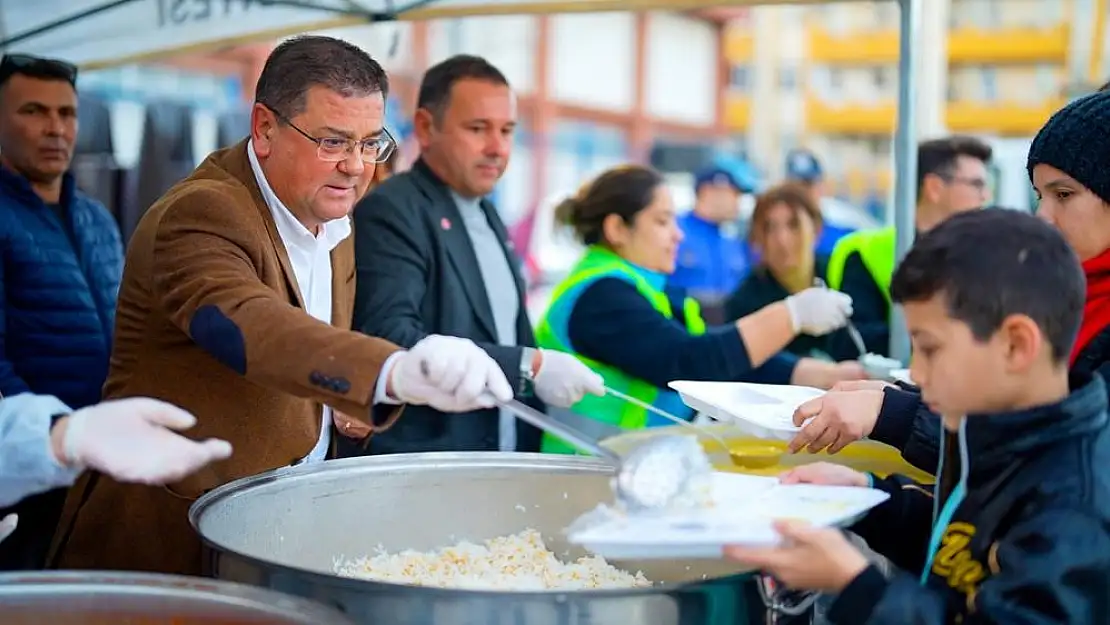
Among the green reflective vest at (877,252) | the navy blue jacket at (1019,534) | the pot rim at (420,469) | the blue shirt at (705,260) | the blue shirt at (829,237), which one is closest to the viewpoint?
the navy blue jacket at (1019,534)

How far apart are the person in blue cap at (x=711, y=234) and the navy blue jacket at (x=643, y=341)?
290cm

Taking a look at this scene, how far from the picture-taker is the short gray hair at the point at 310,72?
1.84 meters

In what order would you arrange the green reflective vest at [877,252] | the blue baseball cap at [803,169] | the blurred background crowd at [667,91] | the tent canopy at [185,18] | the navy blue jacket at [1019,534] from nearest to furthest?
1. the navy blue jacket at [1019,534]
2. the tent canopy at [185,18]
3. the blurred background crowd at [667,91]
4. the green reflective vest at [877,252]
5. the blue baseball cap at [803,169]

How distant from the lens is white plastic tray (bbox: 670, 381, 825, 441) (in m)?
1.71

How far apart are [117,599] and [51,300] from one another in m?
1.41

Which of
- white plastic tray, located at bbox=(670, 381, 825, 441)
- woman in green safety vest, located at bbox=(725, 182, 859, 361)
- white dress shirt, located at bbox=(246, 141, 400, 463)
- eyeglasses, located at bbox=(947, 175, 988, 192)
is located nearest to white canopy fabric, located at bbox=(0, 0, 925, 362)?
eyeglasses, located at bbox=(947, 175, 988, 192)

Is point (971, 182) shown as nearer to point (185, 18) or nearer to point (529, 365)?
point (529, 365)

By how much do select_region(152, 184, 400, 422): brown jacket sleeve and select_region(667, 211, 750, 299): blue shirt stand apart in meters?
4.10

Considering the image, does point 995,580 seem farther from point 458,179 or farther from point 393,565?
point 458,179

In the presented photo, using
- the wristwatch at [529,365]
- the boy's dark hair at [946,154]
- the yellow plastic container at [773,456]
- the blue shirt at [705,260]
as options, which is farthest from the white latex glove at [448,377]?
the blue shirt at [705,260]

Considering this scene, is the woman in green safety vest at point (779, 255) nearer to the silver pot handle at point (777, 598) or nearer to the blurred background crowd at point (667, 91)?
the blurred background crowd at point (667, 91)

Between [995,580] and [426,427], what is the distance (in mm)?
A: 1508

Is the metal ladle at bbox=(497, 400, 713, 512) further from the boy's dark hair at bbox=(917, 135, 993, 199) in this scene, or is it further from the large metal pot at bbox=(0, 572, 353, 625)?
the boy's dark hair at bbox=(917, 135, 993, 199)

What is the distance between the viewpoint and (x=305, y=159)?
185 cm
